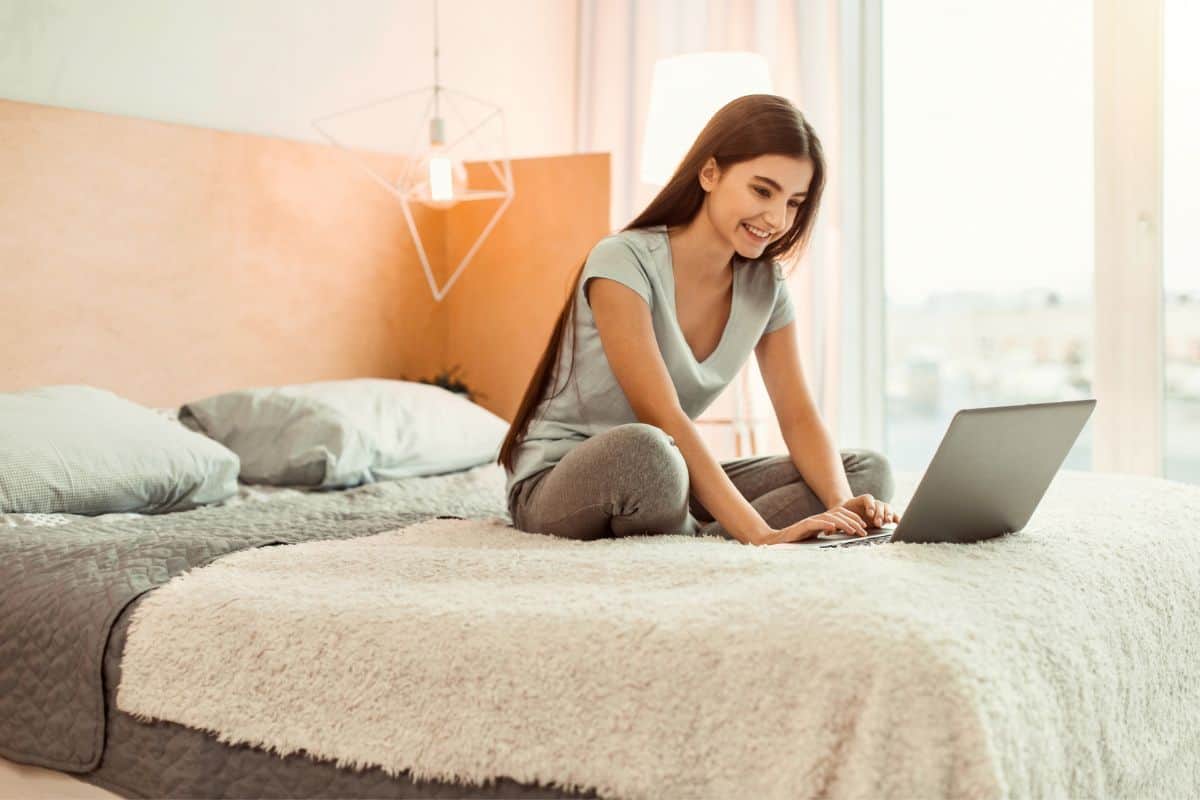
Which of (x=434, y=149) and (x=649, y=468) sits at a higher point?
(x=434, y=149)

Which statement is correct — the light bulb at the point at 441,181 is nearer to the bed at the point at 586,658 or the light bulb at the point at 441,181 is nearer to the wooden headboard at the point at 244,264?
the wooden headboard at the point at 244,264

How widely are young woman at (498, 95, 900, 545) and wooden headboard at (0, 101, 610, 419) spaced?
1.19m

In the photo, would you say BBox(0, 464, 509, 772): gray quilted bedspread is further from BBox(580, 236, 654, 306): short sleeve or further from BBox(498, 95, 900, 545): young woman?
BBox(580, 236, 654, 306): short sleeve

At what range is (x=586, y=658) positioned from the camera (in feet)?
3.10

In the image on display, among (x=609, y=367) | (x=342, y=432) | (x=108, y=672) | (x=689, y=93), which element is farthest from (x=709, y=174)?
(x=689, y=93)

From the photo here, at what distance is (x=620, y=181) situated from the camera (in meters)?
3.76

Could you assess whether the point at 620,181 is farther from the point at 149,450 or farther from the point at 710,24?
the point at 149,450

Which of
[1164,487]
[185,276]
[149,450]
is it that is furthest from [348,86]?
[1164,487]

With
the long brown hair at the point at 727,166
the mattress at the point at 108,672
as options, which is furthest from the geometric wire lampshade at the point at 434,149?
the mattress at the point at 108,672

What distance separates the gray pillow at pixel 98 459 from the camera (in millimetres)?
1767

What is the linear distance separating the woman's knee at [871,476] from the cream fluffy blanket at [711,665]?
15.8 inches

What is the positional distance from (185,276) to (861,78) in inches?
80.6

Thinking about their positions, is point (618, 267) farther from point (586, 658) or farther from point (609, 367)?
point (586, 658)

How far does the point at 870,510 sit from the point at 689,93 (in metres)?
1.68
